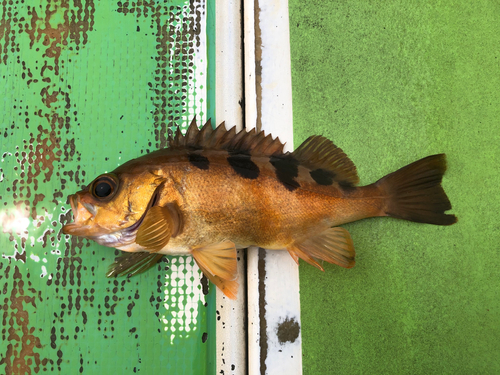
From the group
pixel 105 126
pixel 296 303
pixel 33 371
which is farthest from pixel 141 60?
pixel 33 371

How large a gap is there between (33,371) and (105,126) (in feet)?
3.43

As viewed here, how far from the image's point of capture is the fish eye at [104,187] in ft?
3.86

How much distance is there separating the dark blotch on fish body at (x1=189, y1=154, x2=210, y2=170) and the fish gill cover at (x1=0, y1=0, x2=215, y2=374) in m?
0.33

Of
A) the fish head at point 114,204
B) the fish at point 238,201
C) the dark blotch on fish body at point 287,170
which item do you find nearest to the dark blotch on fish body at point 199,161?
the fish at point 238,201

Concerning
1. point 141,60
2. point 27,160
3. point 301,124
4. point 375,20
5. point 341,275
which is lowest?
point 341,275

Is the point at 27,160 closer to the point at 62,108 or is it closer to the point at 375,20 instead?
the point at 62,108

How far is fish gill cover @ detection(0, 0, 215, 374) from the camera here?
1372mm

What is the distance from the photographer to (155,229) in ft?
3.64

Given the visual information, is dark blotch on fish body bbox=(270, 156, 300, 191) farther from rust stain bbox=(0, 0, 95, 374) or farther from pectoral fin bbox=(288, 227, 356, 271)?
rust stain bbox=(0, 0, 95, 374)

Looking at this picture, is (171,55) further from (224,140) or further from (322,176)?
(322,176)

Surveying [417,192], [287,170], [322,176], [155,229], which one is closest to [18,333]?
[155,229]

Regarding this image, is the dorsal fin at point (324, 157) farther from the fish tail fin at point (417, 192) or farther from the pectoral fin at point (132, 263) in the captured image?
the pectoral fin at point (132, 263)

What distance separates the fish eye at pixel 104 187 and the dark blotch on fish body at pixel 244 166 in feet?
1.38

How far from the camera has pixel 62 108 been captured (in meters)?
1.51
